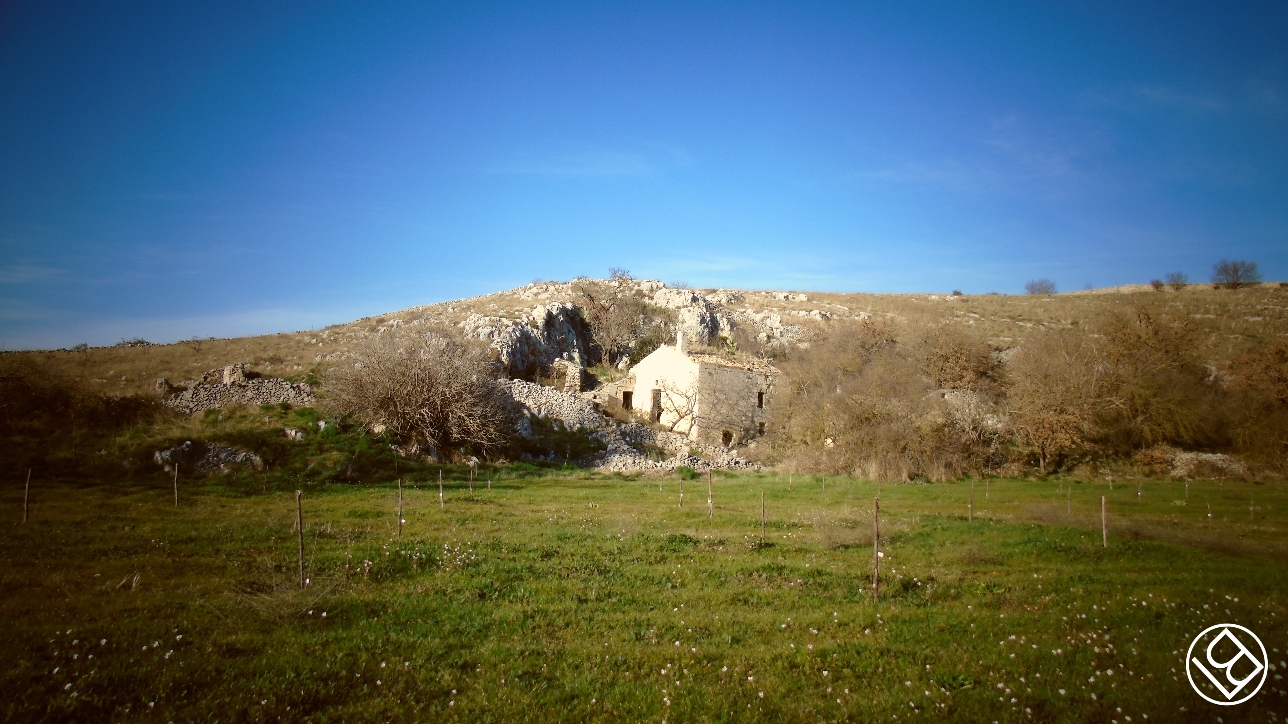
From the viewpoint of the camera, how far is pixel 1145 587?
1217 centimetres

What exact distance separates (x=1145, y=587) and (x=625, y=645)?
1092 centimetres

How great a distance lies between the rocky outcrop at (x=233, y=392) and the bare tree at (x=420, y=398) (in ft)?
9.98

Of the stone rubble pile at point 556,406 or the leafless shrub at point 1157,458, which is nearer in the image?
the leafless shrub at point 1157,458

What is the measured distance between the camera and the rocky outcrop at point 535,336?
52406 millimetres

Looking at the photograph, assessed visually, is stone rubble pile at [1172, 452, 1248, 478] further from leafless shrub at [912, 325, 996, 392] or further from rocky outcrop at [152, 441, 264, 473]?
rocky outcrop at [152, 441, 264, 473]

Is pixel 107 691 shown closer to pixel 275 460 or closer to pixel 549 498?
pixel 549 498

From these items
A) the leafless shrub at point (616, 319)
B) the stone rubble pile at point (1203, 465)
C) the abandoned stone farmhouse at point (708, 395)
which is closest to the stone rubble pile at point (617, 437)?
the abandoned stone farmhouse at point (708, 395)

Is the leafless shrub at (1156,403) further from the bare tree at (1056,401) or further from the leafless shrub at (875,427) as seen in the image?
the leafless shrub at (875,427)

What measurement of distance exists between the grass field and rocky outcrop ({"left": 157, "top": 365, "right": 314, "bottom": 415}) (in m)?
13.8

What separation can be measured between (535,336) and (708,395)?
20908 mm

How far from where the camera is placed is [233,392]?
3500 cm

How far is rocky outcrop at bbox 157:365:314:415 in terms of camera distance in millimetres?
33219

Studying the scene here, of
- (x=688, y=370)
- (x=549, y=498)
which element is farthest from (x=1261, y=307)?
(x=549, y=498)

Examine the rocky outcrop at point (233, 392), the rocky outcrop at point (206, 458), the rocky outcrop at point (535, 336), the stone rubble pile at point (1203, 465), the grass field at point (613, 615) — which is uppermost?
the rocky outcrop at point (535, 336)
